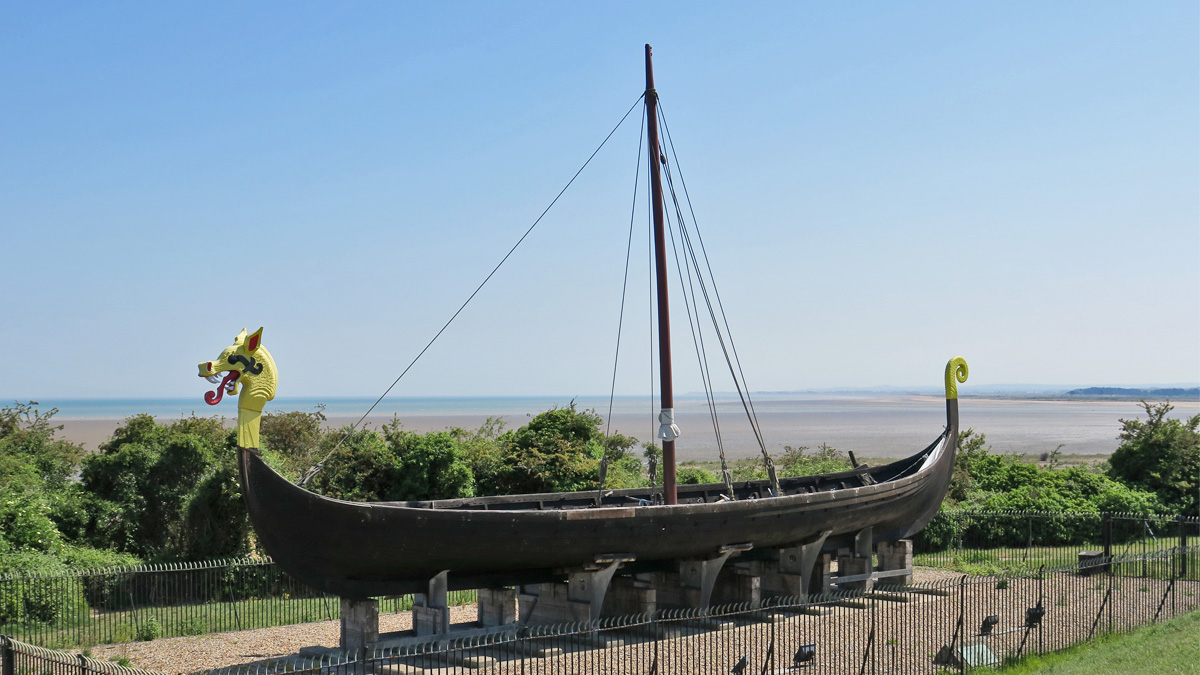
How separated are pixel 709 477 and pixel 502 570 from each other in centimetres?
1523

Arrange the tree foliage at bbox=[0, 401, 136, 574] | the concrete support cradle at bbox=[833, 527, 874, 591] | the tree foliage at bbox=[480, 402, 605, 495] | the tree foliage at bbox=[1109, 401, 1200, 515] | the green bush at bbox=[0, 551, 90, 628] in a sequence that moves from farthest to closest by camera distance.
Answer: the tree foliage at bbox=[1109, 401, 1200, 515], the tree foliage at bbox=[480, 402, 605, 495], the concrete support cradle at bbox=[833, 527, 874, 591], the tree foliage at bbox=[0, 401, 136, 574], the green bush at bbox=[0, 551, 90, 628]

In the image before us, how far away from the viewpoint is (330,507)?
11.8 meters

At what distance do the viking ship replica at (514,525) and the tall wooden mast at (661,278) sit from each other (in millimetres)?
22

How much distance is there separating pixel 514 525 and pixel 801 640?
3.87 metres

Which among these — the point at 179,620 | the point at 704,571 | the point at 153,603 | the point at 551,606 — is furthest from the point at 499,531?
the point at 153,603

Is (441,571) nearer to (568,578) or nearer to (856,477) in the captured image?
(568,578)

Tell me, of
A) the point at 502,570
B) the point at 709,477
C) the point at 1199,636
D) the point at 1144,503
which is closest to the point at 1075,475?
the point at 1144,503

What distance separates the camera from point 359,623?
41.1 ft

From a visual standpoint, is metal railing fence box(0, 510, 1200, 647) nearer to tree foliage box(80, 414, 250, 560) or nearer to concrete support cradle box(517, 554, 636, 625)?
tree foliage box(80, 414, 250, 560)

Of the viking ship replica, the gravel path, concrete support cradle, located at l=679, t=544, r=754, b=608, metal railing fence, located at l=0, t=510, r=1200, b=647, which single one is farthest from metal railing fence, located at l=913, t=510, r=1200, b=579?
concrete support cradle, located at l=679, t=544, r=754, b=608

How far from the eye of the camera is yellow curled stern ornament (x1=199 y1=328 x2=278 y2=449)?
11461 millimetres

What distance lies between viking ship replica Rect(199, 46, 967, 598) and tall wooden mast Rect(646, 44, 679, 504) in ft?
0.07

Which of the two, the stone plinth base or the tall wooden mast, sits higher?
the tall wooden mast

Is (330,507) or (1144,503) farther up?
(330,507)
